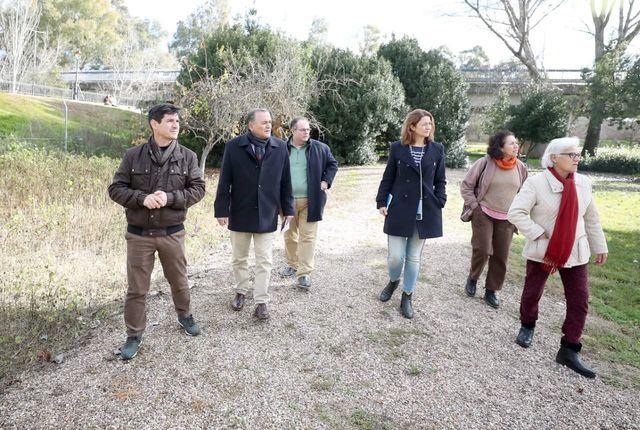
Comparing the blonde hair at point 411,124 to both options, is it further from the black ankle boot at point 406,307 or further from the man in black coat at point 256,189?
the black ankle boot at point 406,307

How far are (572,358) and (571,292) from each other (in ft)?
1.90

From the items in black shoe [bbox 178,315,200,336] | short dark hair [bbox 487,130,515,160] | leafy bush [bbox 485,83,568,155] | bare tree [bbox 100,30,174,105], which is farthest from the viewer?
bare tree [bbox 100,30,174,105]

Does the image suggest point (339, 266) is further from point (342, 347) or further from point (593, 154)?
point (593, 154)

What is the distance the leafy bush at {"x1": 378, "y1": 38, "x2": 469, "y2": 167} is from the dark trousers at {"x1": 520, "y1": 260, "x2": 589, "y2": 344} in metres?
19.0

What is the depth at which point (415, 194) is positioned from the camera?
15.2 ft

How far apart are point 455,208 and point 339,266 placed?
6.20 metres

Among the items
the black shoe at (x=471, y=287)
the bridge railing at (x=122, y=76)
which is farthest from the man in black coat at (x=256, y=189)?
the bridge railing at (x=122, y=76)

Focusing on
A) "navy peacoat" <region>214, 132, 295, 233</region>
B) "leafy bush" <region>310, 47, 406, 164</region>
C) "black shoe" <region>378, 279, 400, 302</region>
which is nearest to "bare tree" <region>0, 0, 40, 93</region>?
"leafy bush" <region>310, 47, 406, 164</region>

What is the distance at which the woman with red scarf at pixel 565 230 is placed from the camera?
380 centimetres

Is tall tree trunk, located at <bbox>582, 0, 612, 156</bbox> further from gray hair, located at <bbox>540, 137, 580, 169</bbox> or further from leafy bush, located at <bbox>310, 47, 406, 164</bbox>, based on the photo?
gray hair, located at <bbox>540, 137, 580, 169</bbox>

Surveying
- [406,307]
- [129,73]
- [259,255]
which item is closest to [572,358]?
[406,307]

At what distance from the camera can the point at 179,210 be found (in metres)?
3.72

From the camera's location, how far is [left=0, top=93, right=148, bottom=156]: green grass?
16062 millimetres

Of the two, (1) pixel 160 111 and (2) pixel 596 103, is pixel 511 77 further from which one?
(1) pixel 160 111
